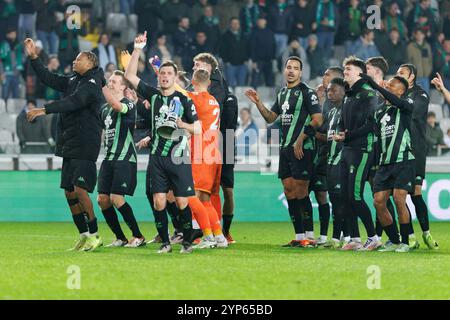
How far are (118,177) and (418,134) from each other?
357 centimetres

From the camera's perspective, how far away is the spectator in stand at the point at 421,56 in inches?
936

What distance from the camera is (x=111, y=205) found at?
1304 centimetres

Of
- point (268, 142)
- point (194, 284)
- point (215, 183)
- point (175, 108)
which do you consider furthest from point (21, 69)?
point (194, 284)

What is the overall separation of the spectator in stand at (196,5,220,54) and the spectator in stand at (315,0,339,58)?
2281mm

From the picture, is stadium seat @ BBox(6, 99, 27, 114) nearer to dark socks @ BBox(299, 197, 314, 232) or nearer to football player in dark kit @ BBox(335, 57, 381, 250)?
dark socks @ BBox(299, 197, 314, 232)

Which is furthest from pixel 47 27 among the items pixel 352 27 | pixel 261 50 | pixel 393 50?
pixel 393 50

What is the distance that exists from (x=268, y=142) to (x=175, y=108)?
28.3ft

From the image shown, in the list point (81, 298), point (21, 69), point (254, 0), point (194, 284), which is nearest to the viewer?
point (81, 298)

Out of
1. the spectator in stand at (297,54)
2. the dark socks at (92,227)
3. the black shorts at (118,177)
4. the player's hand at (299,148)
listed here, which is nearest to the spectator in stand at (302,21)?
the spectator in stand at (297,54)

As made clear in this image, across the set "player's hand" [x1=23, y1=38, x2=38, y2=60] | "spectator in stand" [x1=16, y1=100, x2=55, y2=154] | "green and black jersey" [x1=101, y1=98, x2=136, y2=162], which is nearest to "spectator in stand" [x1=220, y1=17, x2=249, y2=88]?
"spectator in stand" [x1=16, y1=100, x2=55, y2=154]

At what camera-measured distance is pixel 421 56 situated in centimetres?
2395

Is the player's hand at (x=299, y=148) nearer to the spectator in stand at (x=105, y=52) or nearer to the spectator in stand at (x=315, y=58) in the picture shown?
the spectator in stand at (x=105, y=52)

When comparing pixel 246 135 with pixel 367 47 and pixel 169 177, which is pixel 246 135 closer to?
pixel 367 47
